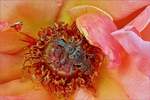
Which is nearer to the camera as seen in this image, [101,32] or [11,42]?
[101,32]

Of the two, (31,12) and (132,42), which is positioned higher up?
(31,12)

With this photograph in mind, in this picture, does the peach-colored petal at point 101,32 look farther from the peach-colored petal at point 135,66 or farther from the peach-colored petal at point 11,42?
the peach-colored petal at point 11,42

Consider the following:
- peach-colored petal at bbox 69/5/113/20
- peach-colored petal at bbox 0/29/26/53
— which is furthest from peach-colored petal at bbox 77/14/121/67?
peach-colored petal at bbox 0/29/26/53

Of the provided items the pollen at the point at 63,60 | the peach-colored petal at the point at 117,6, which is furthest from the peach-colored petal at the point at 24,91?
the peach-colored petal at the point at 117,6

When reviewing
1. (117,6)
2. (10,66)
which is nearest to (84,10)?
(117,6)

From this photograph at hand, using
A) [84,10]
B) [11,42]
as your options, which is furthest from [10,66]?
[84,10]

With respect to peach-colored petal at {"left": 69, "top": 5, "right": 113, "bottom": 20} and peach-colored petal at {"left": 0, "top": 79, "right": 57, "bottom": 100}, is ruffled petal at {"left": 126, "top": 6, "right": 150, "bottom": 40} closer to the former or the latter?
peach-colored petal at {"left": 69, "top": 5, "right": 113, "bottom": 20}

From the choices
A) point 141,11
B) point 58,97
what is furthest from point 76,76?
point 141,11

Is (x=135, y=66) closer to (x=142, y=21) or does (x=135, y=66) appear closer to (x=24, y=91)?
(x=142, y=21)
